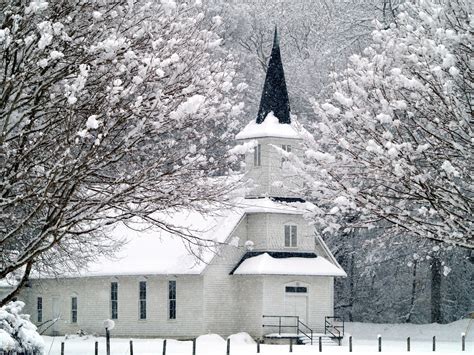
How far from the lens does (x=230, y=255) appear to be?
1861 inches

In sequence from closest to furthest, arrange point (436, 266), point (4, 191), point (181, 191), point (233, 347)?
point (4, 191) < point (181, 191) < point (233, 347) < point (436, 266)

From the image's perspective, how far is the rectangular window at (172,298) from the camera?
155ft

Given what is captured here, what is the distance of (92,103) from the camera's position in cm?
1427

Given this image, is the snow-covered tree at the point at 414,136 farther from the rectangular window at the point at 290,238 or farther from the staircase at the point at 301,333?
the rectangular window at the point at 290,238

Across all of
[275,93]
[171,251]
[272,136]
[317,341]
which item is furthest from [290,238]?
[275,93]

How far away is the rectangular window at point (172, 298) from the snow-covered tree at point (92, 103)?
1223 inches

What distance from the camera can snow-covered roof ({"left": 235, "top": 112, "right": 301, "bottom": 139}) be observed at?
4750 centimetres

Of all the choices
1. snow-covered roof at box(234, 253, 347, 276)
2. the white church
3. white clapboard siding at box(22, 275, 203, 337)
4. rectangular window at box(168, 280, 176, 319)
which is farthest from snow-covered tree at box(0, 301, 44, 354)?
rectangular window at box(168, 280, 176, 319)

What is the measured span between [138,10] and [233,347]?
27428mm

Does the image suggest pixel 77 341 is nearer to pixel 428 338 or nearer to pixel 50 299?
pixel 50 299

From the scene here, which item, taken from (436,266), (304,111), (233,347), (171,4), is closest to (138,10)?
(171,4)

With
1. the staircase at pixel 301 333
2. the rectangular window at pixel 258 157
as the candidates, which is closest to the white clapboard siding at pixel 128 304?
the staircase at pixel 301 333

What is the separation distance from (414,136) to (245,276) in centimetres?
2975

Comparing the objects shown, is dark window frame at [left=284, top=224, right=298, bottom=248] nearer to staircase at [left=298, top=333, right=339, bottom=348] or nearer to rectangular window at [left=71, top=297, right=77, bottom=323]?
staircase at [left=298, top=333, right=339, bottom=348]
